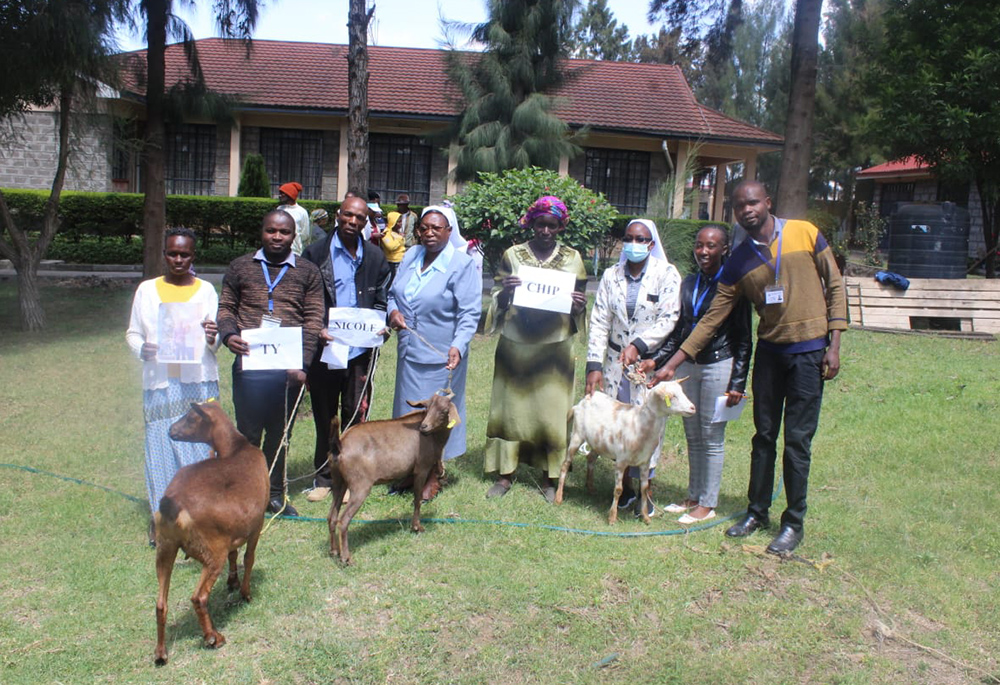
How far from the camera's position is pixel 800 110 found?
12.6 m

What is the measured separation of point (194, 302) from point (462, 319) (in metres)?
1.78

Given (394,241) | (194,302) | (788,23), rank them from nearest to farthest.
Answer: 1. (194,302)
2. (394,241)
3. (788,23)

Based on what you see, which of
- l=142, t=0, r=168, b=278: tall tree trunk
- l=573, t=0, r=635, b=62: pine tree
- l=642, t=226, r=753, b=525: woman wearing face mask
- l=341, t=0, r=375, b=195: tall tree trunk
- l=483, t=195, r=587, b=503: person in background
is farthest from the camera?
l=573, t=0, r=635, b=62: pine tree

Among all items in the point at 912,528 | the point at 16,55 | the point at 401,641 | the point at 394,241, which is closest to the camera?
the point at 401,641

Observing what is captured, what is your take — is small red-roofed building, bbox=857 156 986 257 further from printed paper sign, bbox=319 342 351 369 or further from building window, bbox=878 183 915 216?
printed paper sign, bbox=319 342 351 369

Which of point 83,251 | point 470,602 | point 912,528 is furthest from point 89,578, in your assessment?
point 83,251

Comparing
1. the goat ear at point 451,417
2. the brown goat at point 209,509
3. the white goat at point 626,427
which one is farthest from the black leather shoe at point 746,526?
the brown goat at point 209,509

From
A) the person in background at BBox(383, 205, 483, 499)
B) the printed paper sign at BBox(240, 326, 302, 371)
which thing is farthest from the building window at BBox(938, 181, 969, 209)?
the printed paper sign at BBox(240, 326, 302, 371)

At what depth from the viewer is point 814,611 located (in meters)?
4.47

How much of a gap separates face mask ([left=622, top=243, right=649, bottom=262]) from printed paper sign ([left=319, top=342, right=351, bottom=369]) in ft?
6.39

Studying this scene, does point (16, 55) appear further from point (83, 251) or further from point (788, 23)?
point (788, 23)

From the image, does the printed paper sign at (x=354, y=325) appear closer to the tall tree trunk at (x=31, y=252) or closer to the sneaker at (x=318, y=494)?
the sneaker at (x=318, y=494)

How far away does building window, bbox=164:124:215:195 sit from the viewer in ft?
83.9

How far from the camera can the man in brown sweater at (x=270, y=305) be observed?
5.11m
